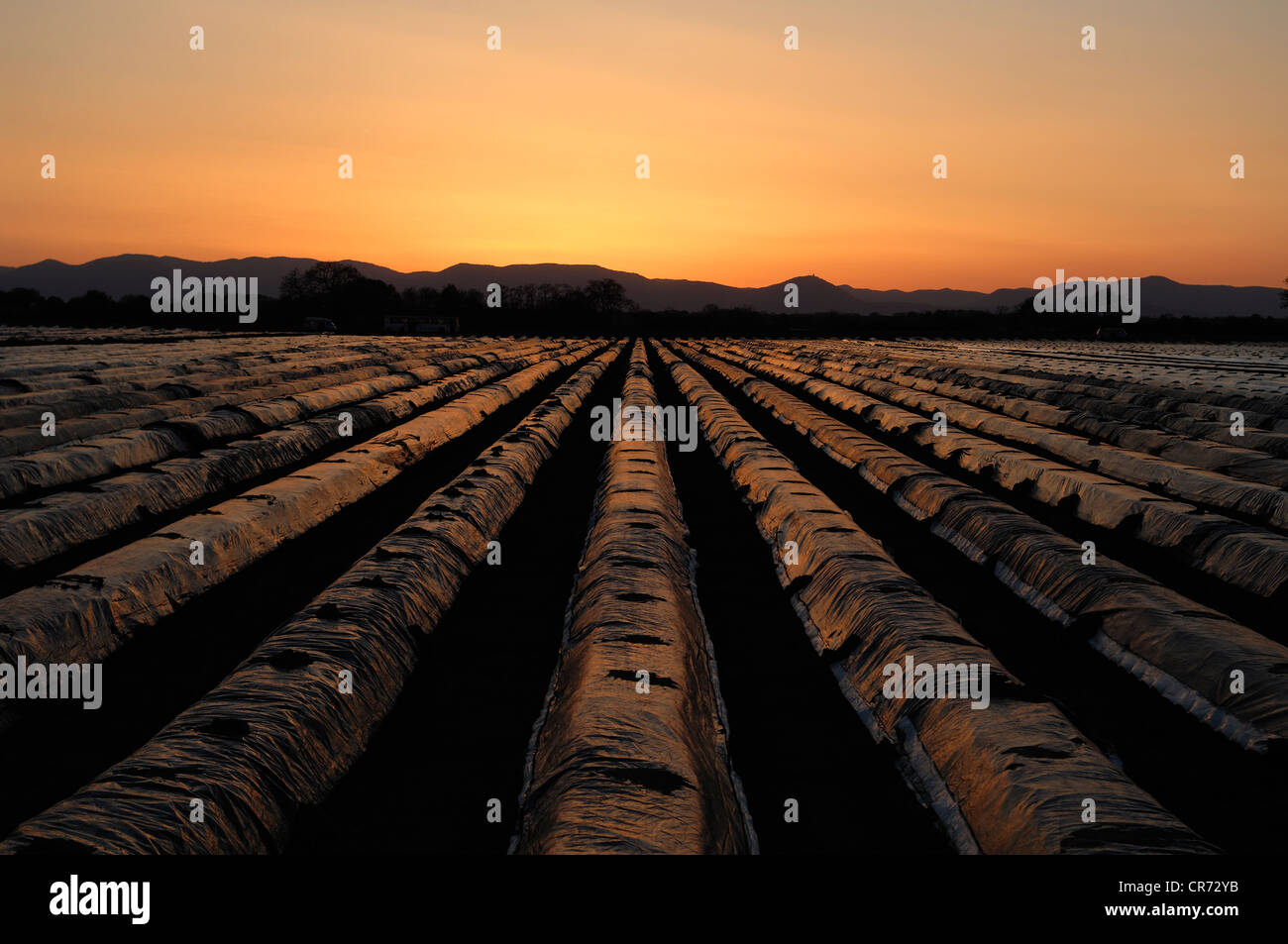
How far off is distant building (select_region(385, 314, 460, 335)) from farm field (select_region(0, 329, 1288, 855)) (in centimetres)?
4890

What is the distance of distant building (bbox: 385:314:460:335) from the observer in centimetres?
5494

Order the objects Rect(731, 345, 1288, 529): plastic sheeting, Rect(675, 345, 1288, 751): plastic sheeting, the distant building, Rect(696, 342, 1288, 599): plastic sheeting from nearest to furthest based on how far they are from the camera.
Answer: Rect(675, 345, 1288, 751): plastic sheeting < Rect(696, 342, 1288, 599): plastic sheeting < Rect(731, 345, 1288, 529): plastic sheeting < the distant building

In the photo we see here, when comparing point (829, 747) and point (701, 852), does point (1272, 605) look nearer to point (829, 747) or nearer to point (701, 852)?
point (829, 747)

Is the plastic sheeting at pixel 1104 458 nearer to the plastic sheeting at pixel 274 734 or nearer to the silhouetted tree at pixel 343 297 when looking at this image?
the plastic sheeting at pixel 274 734

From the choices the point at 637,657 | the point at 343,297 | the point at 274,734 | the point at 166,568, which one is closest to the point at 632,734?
the point at 637,657

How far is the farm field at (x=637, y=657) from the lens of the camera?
7.29 ft

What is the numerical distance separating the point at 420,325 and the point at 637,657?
57.7m

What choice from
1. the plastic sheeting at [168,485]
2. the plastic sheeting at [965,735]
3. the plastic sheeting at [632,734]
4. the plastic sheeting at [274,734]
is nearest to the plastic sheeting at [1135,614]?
the plastic sheeting at [965,735]

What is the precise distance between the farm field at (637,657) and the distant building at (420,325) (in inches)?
1925

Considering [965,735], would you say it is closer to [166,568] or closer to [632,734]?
[632,734]

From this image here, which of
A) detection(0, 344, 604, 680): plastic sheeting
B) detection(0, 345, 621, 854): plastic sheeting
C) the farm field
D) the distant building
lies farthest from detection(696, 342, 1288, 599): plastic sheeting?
the distant building

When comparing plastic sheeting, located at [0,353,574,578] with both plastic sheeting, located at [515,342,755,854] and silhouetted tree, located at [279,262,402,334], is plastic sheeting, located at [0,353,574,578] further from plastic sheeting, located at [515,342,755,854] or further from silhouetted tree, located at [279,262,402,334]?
silhouetted tree, located at [279,262,402,334]
